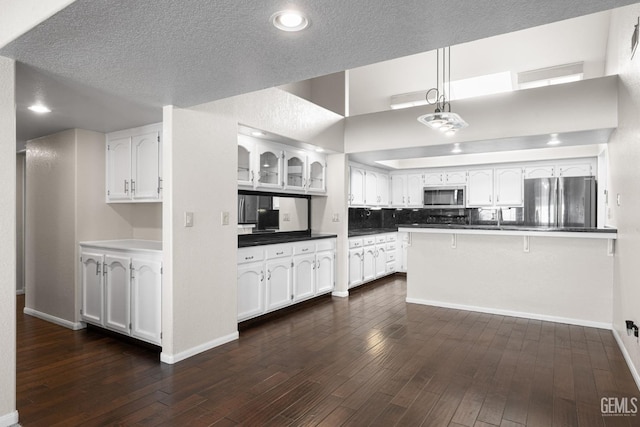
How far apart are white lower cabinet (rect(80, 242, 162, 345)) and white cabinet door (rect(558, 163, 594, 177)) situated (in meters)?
6.23

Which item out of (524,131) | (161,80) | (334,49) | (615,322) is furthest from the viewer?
(524,131)

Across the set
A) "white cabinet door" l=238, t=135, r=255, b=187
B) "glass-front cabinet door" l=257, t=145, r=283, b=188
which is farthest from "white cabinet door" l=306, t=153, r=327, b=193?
"white cabinet door" l=238, t=135, r=255, b=187

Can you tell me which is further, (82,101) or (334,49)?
(82,101)

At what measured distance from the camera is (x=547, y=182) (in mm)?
6020

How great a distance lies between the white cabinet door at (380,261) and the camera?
20.8 feet

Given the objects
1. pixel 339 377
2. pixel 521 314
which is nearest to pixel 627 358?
pixel 521 314

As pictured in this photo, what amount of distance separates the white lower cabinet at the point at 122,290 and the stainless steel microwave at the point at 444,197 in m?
5.48

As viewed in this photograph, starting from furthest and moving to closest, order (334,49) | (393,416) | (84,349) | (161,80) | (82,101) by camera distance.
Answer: (84,349) < (82,101) < (161,80) < (393,416) < (334,49)

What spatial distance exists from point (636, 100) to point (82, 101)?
13.7ft

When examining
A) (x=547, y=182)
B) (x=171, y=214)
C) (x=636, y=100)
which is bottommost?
(x=171, y=214)

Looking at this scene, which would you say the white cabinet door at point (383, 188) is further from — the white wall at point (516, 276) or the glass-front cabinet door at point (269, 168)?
the glass-front cabinet door at point (269, 168)

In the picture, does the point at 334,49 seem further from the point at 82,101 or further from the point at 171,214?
the point at 82,101

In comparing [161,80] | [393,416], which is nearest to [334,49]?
[161,80]

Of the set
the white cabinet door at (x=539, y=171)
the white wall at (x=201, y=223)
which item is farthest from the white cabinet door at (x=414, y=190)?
the white wall at (x=201, y=223)
